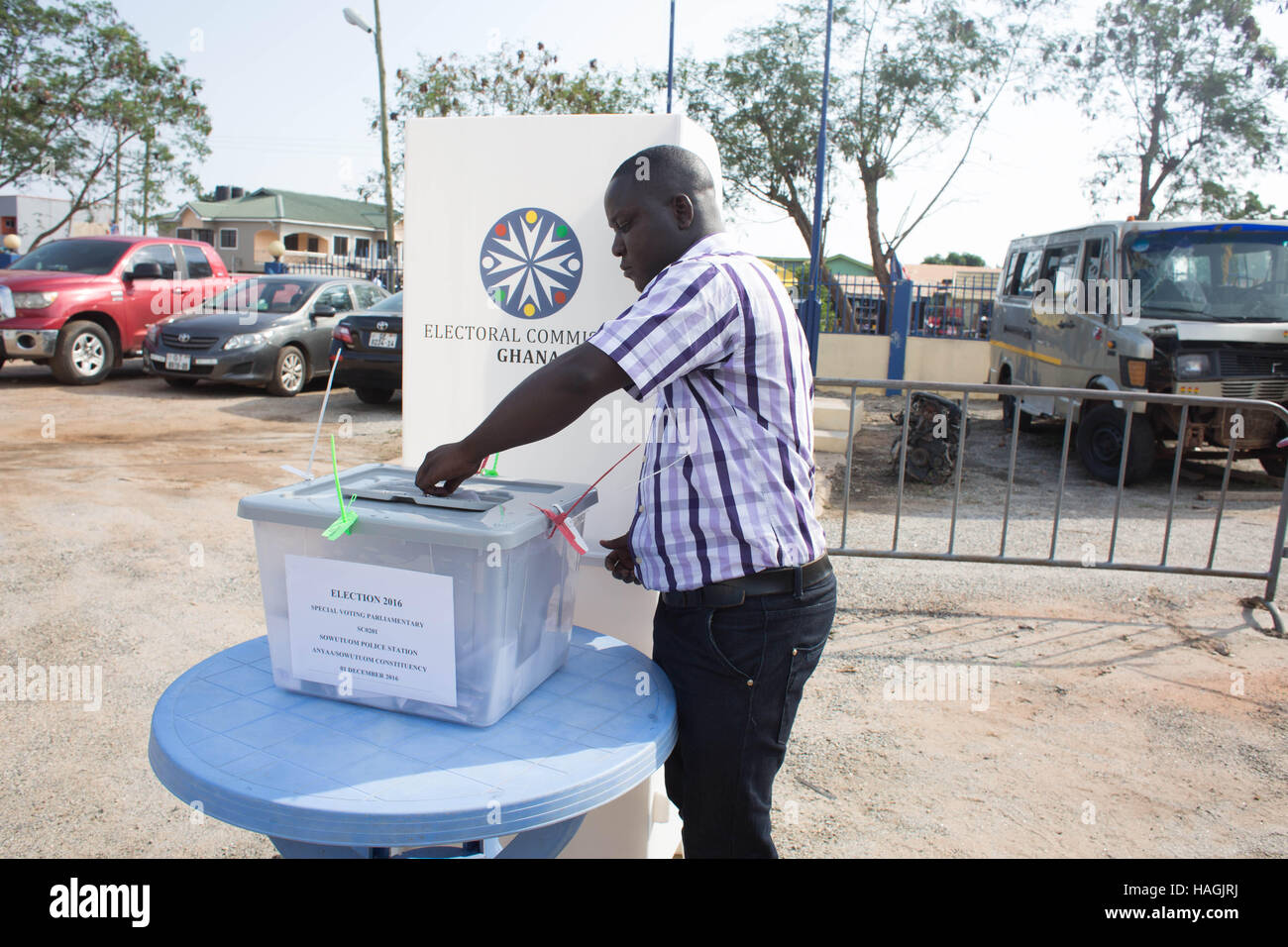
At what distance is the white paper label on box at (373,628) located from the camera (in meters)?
1.47

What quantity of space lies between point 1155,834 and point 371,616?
109 inches

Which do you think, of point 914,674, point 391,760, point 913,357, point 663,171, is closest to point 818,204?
point 913,357

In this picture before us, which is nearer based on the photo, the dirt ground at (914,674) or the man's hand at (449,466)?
the man's hand at (449,466)

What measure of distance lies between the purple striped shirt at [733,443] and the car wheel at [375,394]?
10024 mm

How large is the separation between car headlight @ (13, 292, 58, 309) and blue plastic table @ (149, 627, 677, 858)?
11.3 metres

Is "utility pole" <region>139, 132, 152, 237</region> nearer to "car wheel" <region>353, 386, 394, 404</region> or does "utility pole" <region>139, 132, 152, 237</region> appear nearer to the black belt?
"car wheel" <region>353, 386, 394, 404</region>

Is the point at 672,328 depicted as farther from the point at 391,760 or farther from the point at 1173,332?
the point at 1173,332

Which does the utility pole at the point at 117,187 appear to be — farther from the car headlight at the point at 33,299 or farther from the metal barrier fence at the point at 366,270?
the car headlight at the point at 33,299

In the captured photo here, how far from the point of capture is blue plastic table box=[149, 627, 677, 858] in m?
1.28

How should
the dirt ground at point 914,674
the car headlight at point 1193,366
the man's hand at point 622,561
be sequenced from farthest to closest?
the car headlight at point 1193,366
the dirt ground at point 914,674
the man's hand at point 622,561

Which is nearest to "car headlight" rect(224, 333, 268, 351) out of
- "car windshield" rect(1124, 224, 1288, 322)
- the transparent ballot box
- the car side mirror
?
the car side mirror

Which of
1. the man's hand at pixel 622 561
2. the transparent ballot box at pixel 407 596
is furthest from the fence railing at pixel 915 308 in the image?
the transparent ballot box at pixel 407 596

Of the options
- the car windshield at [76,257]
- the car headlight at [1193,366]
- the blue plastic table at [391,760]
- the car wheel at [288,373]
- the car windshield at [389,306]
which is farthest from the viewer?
the car windshield at [76,257]

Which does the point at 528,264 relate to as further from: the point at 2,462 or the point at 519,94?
the point at 519,94
